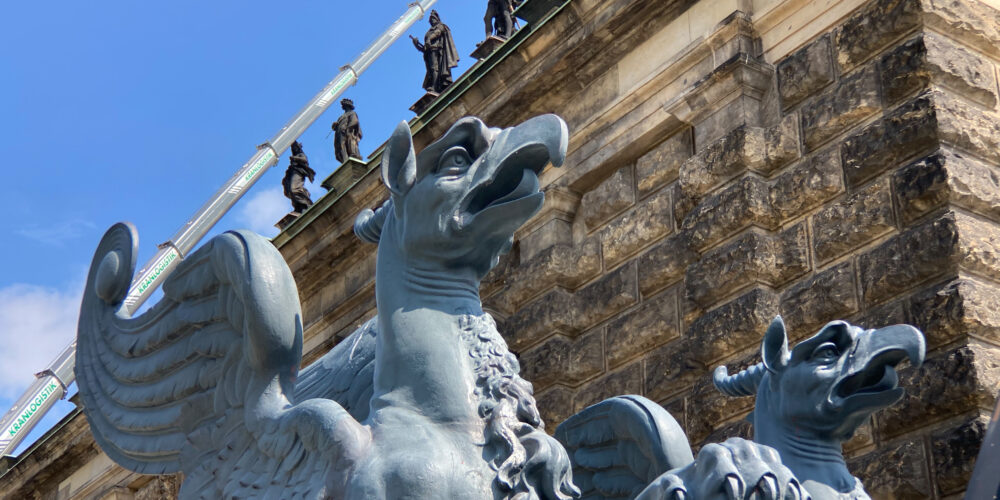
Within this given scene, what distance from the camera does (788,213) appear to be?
7.24m

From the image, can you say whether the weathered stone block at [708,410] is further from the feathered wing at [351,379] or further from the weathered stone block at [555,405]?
the feathered wing at [351,379]

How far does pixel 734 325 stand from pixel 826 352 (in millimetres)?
3515

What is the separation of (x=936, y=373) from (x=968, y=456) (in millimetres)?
389

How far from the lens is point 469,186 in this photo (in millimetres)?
3336

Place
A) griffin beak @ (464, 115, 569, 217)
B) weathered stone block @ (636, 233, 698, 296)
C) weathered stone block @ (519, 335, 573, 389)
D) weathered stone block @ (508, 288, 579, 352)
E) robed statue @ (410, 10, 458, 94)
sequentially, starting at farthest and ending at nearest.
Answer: robed statue @ (410, 10, 458, 94)
weathered stone block @ (508, 288, 579, 352)
weathered stone block @ (519, 335, 573, 389)
weathered stone block @ (636, 233, 698, 296)
griffin beak @ (464, 115, 569, 217)

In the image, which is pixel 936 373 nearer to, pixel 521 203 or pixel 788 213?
pixel 788 213

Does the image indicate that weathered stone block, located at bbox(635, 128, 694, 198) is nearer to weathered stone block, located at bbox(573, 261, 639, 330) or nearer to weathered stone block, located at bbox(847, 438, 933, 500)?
weathered stone block, located at bbox(573, 261, 639, 330)

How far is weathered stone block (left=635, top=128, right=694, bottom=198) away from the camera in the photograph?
26.8 feet

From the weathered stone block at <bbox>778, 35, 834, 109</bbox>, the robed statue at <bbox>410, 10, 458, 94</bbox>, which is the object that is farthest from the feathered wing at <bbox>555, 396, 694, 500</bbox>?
the robed statue at <bbox>410, 10, 458, 94</bbox>

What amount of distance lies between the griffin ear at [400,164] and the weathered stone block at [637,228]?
4738mm

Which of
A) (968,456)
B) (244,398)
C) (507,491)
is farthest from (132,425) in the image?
(968,456)

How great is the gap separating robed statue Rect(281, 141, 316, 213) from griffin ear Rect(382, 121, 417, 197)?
11153mm

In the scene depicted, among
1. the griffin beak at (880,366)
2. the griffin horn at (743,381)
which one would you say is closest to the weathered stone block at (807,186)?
the griffin horn at (743,381)

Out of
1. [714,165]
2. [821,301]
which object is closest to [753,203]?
[714,165]
